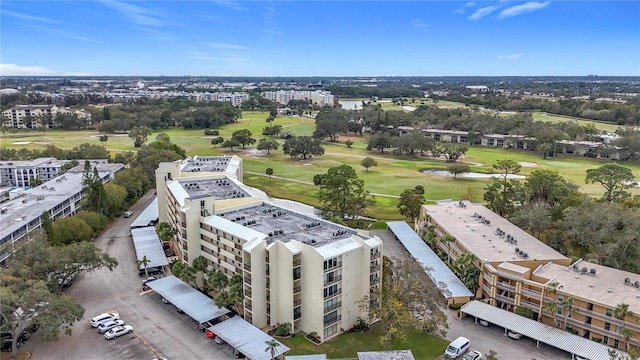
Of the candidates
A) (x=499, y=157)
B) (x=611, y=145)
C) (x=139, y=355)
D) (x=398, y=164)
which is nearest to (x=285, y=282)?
(x=139, y=355)

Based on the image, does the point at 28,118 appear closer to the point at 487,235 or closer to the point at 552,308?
the point at 487,235

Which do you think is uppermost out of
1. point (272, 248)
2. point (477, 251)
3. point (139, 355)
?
point (272, 248)

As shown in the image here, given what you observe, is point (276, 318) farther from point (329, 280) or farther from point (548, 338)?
point (548, 338)

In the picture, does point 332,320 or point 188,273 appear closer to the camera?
point 332,320

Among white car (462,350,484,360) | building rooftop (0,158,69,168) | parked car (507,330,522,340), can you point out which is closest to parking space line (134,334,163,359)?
white car (462,350,484,360)

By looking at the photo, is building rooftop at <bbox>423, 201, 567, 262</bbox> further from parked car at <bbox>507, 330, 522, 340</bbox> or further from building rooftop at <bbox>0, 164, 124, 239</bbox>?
building rooftop at <bbox>0, 164, 124, 239</bbox>

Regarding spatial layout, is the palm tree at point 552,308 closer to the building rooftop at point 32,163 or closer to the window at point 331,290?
the window at point 331,290

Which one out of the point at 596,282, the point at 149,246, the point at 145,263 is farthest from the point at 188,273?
the point at 596,282
